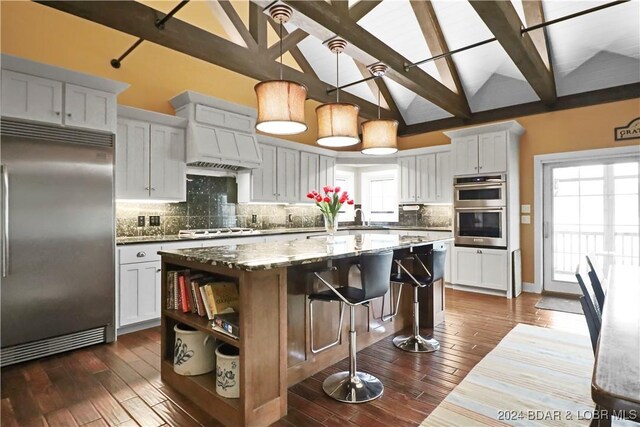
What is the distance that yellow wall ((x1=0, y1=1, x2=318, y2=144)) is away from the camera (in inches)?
138

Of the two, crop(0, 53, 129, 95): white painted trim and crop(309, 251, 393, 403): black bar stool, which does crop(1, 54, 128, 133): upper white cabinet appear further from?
crop(309, 251, 393, 403): black bar stool

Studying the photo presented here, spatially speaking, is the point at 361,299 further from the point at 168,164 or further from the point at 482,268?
the point at 482,268

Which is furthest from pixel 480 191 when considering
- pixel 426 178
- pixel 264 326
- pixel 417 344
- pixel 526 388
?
pixel 264 326

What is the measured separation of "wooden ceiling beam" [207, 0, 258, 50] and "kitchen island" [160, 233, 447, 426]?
128 inches

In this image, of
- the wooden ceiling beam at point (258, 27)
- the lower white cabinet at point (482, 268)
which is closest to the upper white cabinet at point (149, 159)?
the wooden ceiling beam at point (258, 27)

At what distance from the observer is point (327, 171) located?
650 cm

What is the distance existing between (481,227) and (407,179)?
5.43 ft

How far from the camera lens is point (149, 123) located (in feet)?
13.3

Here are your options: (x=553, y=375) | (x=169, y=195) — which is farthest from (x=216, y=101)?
(x=553, y=375)

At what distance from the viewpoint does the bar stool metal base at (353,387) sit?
2.29 metres

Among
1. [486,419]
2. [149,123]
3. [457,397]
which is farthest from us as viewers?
[149,123]

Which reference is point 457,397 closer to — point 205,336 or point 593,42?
point 205,336

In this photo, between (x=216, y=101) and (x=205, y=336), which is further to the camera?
(x=216, y=101)

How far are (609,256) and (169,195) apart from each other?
6053 millimetres
